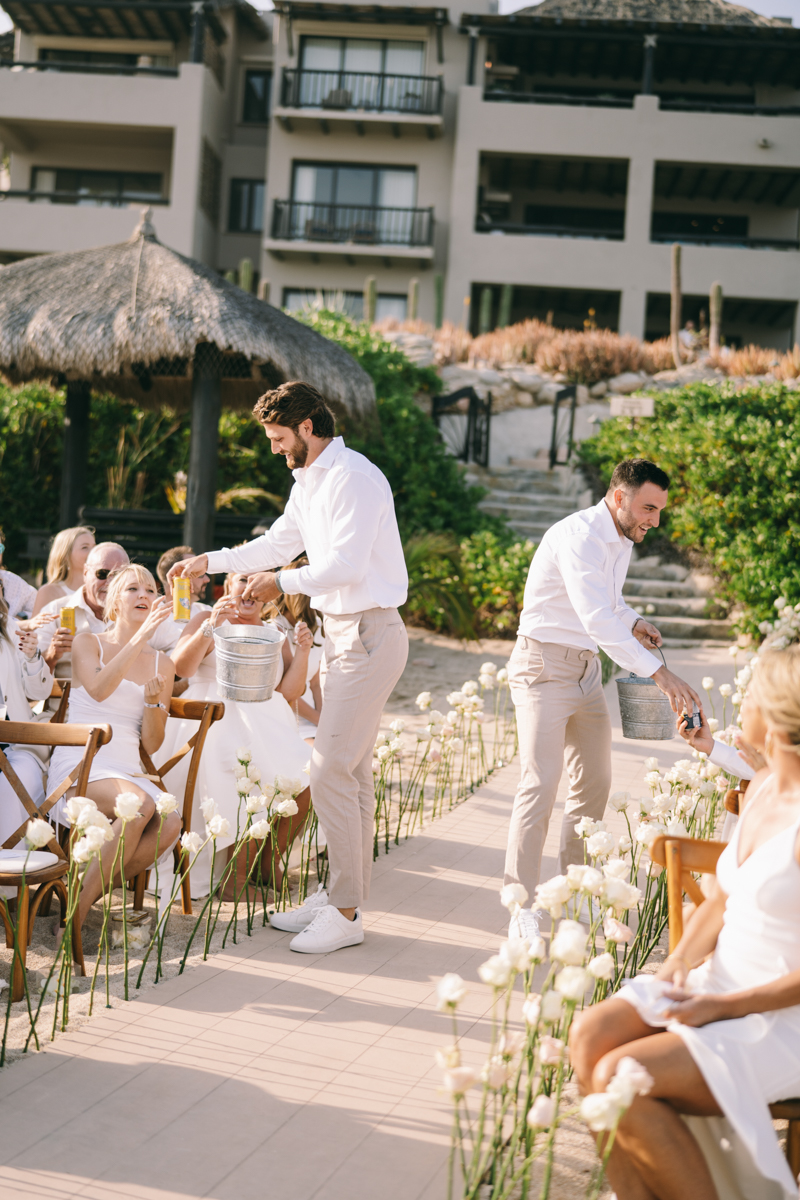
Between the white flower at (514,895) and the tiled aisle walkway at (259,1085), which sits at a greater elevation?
the white flower at (514,895)

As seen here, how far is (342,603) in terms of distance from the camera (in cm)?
396

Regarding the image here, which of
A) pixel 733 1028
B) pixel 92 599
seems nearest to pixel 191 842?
pixel 733 1028

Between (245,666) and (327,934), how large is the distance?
1.09 meters

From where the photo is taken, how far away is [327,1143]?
2.66 m

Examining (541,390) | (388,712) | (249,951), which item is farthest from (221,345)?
(541,390)

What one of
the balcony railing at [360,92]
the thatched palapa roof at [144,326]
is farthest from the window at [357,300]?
the thatched palapa roof at [144,326]

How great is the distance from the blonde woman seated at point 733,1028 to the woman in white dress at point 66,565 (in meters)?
5.09

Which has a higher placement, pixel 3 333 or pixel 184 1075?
pixel 3 333

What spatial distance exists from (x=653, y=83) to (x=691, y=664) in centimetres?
2082

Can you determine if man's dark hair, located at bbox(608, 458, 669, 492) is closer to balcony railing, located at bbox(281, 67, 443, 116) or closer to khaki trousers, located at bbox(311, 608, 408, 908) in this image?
khaki trousers, located at bbox(311, 608, 408, 908)

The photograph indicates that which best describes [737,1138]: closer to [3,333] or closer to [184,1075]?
[184,1075]

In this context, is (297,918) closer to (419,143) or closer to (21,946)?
(21,946)

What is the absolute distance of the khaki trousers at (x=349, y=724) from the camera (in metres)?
3.93

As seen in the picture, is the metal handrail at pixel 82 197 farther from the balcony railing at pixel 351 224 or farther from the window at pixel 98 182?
the balcony railing at pixel 351 224
